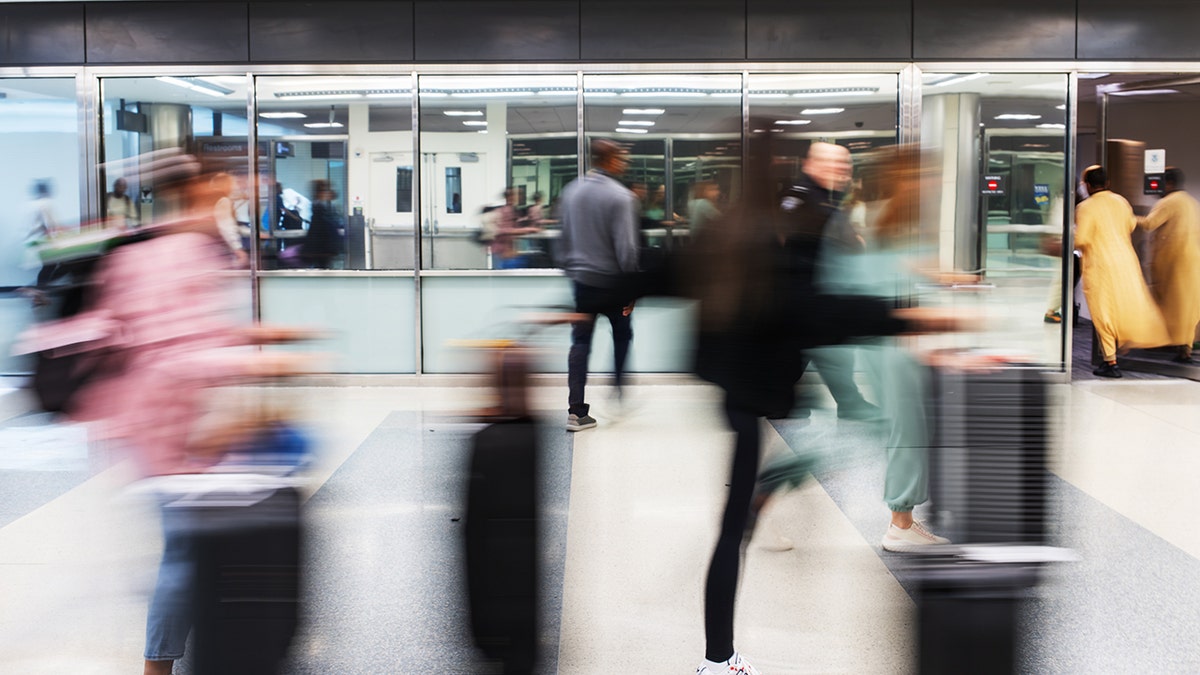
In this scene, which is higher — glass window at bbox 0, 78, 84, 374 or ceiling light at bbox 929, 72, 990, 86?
ceiling light at bbox 929, 72, 990, 86

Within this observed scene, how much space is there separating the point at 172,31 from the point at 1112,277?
8.28 metres

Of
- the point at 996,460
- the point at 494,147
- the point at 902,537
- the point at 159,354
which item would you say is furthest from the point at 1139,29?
the point at 159,354

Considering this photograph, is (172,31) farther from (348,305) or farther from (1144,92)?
(1144,92)

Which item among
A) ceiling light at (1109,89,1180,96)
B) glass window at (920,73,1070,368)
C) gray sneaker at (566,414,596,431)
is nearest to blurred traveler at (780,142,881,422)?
gray sneaker at (566,414,596,431)

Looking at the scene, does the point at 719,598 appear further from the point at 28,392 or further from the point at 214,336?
the point at 28,392

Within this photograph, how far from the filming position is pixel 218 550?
2627mm

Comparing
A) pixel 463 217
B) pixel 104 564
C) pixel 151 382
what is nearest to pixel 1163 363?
pixel 463 217

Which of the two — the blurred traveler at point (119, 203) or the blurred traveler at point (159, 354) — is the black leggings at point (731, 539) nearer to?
the blurred traveler at point (159, 354)

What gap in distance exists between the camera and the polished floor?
364 centimetres

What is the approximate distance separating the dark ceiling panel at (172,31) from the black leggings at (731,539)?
23.6 feet

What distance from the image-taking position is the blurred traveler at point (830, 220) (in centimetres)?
313

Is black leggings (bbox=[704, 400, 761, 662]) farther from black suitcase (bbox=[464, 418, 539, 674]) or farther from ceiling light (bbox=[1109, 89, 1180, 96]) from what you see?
ceiling light (bbox=[1109, 89, 1180, 96])

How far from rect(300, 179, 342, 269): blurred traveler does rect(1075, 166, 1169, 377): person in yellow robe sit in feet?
20.7

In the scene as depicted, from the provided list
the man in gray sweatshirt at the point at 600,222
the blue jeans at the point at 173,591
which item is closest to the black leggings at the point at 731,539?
the blue jeans at the point at 173,591
